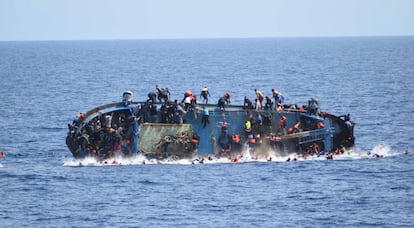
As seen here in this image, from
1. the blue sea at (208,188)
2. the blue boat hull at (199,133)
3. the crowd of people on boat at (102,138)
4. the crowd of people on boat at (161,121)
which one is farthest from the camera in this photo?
the blue boat hull at (199,133)

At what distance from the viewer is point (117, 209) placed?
74.7 meters

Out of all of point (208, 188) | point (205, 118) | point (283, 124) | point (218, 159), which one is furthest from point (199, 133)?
point (208, 188)

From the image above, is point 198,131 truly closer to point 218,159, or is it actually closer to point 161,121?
point 218,159

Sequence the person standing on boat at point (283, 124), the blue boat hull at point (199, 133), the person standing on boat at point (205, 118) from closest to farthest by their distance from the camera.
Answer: the blue boat hull at point (199, 133)
the person standing on boat at point (205, 118)
the person standing on boat at point (283, 124)

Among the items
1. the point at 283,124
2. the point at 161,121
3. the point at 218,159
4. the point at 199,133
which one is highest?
the point at 161,121

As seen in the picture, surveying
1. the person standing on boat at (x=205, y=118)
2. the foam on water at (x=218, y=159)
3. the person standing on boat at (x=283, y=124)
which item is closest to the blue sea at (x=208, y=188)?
the foam on water at (x=218, y=159)

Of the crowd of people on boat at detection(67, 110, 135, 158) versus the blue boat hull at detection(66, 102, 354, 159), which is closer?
the crowd of people on boat at detection(67, 110, 135, 158)

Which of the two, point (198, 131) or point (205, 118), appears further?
Answer: point (198, 131)

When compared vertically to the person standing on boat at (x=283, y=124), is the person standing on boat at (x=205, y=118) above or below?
above

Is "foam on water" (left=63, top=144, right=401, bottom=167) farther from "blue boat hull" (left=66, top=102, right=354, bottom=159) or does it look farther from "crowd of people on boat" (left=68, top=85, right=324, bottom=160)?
"crowd of people on boat" (left=68, top=85, right=324, bottom=160)

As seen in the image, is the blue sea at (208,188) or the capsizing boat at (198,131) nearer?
the blue sea at (208,188)

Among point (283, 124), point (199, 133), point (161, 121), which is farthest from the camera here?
point (283, 124)

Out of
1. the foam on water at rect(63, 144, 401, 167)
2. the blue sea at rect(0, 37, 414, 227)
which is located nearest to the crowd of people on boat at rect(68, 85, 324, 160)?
the foam on water at rect(63, 144, 401, 167)

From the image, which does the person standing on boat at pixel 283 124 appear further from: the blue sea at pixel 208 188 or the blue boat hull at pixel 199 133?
the blue sea at pixel 208 188
